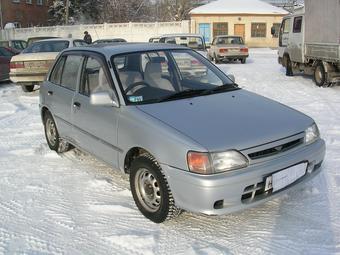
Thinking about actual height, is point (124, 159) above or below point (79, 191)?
above

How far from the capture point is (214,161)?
3488 mm

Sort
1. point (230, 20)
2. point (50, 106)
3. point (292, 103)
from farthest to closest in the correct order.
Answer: point (230, 20)
point (292, 103)
point (50, 106)

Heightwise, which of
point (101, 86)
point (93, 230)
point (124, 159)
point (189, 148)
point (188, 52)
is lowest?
point (93, 230)

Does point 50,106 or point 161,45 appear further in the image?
point 50,106

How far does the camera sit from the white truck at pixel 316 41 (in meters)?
11.8

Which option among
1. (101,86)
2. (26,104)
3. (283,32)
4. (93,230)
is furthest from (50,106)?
(283,32)

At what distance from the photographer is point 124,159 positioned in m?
4.31

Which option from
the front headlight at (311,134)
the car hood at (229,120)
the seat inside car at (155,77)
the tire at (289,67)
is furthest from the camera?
the tire at (289,67)

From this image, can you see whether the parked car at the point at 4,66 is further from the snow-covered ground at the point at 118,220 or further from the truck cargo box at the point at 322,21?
the truck cargo box at the point at 322,21

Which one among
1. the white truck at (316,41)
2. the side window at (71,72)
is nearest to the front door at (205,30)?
the white truck at (316,41)

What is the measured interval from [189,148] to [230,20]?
39448 millimetres

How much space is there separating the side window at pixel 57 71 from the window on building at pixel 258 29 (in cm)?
3781

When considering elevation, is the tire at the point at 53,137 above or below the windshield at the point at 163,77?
below

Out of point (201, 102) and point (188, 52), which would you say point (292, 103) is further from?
point (201, 102)
